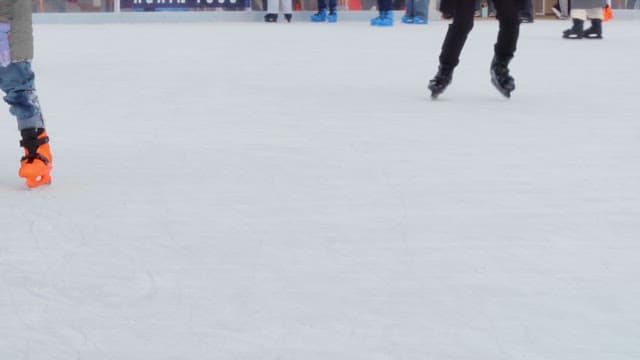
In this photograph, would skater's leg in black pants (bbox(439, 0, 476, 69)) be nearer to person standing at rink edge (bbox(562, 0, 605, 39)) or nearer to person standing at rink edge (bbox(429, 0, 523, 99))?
person standing at rink edge (bbox(429, 0, 523, 99))

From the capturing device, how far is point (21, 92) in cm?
462

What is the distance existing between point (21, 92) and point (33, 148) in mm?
176

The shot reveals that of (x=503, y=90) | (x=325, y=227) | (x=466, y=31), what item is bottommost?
(x=503, y=90)

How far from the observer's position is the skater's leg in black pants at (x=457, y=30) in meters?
7.50

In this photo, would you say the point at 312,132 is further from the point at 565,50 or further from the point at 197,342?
the point at 565,50

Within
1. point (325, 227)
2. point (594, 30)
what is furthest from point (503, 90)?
point (594, 30)

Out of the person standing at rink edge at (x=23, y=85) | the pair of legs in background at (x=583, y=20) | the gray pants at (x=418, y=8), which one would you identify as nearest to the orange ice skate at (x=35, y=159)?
the person standing at rink edge at (x=23, y=85)

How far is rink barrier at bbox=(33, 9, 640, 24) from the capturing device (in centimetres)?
1755

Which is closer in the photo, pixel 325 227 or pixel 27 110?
pixel 325 227

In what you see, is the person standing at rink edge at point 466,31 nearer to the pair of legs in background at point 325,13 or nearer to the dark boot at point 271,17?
the pair of legs in background at point 325,13

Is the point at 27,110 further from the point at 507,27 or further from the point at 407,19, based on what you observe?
the point at 407,19

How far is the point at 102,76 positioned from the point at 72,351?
6.51 m

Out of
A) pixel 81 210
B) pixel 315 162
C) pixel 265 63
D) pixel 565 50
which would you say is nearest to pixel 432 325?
pixel 81 210

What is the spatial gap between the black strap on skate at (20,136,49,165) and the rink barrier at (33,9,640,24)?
43.0 feet
